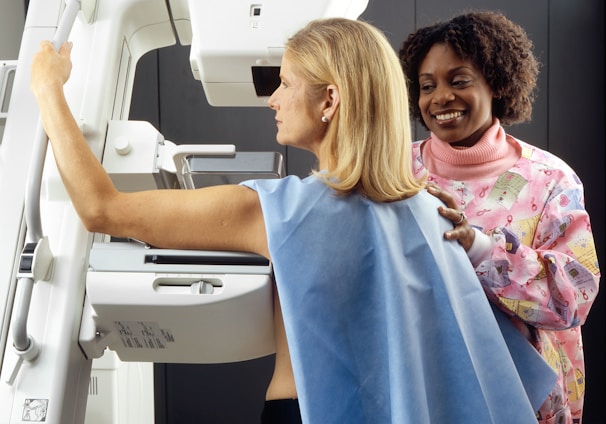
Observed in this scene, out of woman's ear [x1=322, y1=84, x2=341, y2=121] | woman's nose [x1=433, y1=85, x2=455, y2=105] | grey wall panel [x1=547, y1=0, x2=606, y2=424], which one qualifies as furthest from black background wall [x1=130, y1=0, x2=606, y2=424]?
woman's ear [x1=322, y1=84, x2=341, y2=121]

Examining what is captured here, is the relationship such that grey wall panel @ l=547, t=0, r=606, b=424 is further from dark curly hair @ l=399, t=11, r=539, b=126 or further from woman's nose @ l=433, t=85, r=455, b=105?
woman's nose @ l=433, t=85, r=455, b=105

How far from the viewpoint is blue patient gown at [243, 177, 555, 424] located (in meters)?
1.31

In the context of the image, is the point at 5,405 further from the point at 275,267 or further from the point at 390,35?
the point at 390,35

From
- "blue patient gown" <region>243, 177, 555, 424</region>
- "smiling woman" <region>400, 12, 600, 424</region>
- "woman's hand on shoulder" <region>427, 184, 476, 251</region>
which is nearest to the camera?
"blue patient gown" <region>243, 177, 555, 424</region>

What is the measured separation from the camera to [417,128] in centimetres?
371

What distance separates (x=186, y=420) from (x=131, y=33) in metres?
2.20

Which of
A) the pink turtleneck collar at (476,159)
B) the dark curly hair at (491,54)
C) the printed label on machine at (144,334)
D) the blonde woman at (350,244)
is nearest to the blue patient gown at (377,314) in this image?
the blonde woman at (350,244)

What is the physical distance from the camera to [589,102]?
11.9 ft

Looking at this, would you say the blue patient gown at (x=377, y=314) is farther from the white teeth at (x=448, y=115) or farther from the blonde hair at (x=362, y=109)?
the white teeth at (x=448, y=115)

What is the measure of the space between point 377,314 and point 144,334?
439 millimetres

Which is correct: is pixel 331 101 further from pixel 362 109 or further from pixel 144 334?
pixel 144 334

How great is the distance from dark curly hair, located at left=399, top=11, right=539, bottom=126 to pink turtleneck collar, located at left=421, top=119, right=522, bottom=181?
5.6 inches

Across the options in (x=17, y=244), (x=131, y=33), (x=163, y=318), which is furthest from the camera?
(x=131, y=33)

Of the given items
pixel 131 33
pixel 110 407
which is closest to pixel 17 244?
pixel 131 33
